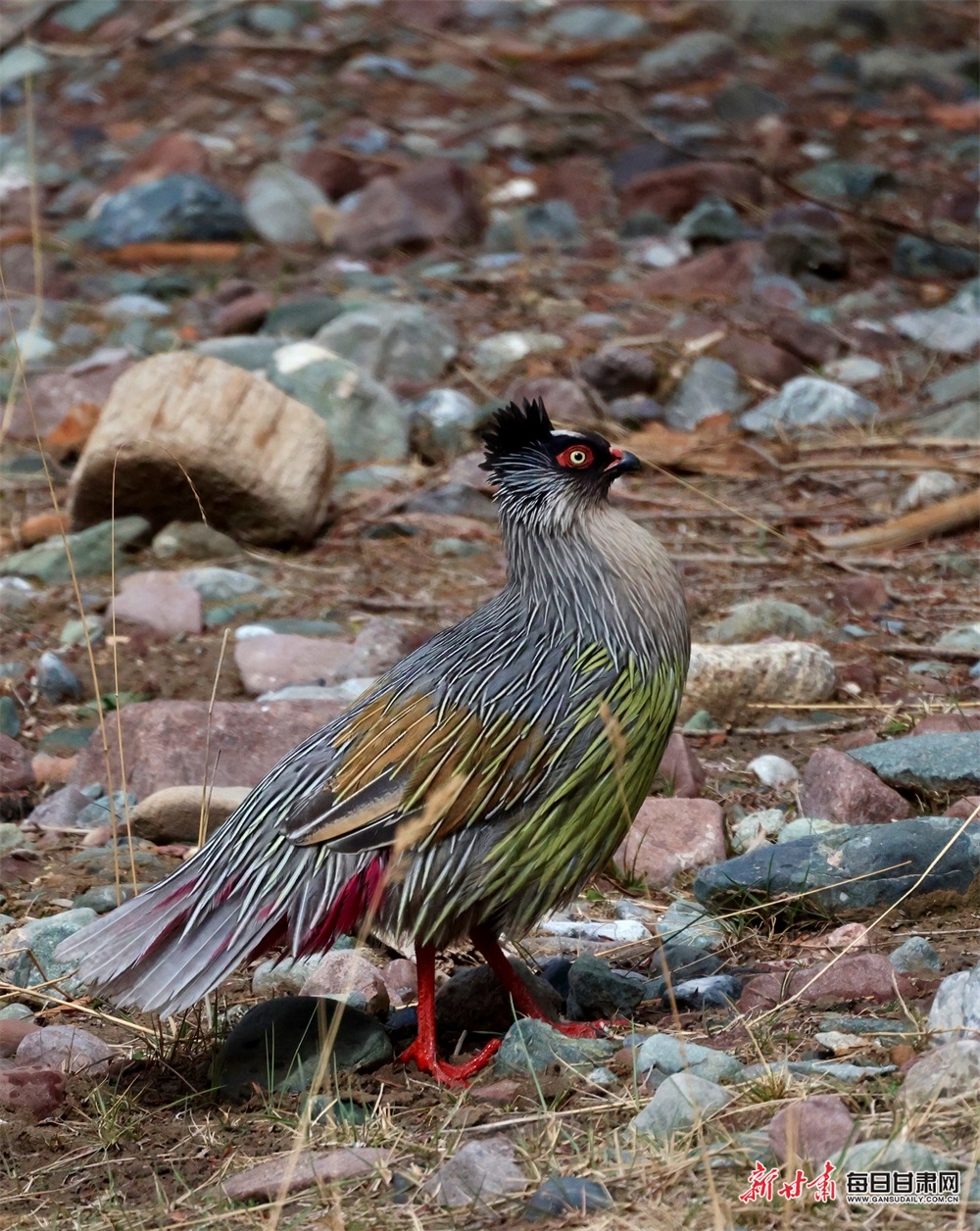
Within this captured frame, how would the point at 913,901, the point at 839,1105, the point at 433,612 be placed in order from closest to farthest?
the point at 839,1105 < the point at 913,901 < the point at 433,612

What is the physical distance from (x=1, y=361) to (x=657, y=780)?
5421mm

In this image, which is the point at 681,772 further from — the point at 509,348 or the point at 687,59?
the point at 687,59

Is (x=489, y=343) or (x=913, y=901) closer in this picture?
(x=913, y=901)

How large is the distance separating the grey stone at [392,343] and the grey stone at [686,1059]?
5.83 m

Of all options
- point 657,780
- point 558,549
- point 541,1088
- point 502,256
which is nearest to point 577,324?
point 502,256

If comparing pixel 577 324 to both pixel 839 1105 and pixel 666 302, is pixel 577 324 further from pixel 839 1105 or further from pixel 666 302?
pixel 839 1105

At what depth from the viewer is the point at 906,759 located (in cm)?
472

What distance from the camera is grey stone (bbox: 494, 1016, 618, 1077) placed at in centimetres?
344

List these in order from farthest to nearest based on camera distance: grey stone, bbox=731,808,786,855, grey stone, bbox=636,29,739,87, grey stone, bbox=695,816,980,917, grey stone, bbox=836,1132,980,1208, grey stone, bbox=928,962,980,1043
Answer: grey stone, bbox=636,29,739,87
grey stone, bbox=731,808,786,855
grey stone, bbox=695,816,980,917
grey stone, bbox=928,962,980,1043
grey stone, bbox=836,1132,980,1208

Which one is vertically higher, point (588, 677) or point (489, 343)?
point (588, 677)

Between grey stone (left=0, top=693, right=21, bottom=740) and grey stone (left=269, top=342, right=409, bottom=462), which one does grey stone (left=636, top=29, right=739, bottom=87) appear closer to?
grey stone (left=269, top=342, right=409, bottom=462)

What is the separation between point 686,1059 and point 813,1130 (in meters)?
0.39

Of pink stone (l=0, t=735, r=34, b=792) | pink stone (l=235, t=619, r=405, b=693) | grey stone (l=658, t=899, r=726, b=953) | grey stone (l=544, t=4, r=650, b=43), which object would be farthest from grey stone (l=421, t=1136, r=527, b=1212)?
grey stone (l=544, t=4, r=650, b=43)

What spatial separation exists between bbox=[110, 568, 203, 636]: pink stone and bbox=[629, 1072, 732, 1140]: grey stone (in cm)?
372
